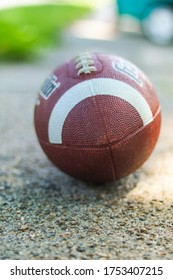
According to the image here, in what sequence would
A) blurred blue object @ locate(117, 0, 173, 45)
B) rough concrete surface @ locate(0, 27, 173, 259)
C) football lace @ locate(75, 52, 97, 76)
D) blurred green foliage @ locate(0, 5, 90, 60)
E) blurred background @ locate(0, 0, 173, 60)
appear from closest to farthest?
rough concrete surface @ locate(0, 27, 173, 259) → football lace @ locate(75, 52, 97, 76) → blurred green foliage @ locate(0, 5, 90, 60) → blurred background @ locate(0, 0, 173, 60) → blurred blue object @ locate(117, 0, 173, 45)

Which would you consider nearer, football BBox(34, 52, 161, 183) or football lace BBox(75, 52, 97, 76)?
football BBox(34, 52, 161, 183)

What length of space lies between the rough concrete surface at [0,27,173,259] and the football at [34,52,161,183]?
221mm

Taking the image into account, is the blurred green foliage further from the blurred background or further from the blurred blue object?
the blurred blue object

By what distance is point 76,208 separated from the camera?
12.3 feet

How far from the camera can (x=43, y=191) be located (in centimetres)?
405

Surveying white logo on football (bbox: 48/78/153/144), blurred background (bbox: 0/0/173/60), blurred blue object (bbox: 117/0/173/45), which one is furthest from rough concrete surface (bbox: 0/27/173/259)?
blurred blue object (bbox: 117/0/173/45)

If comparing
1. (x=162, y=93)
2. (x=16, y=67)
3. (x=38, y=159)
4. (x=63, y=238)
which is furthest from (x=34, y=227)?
(x=16, y=67)

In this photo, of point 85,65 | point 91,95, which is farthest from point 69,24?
Result: point 91,95

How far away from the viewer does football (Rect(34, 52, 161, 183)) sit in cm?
363

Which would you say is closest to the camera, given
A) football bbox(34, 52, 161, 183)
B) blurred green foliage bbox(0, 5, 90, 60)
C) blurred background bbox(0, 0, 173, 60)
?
football bbox(34, 52, 161, 183)

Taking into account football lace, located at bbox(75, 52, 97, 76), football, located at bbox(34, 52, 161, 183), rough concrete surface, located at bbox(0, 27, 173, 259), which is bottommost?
rough concrete surface, located at bbox(0, 27, 173, 259)

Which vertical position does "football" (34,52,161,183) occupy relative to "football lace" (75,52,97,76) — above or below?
below
